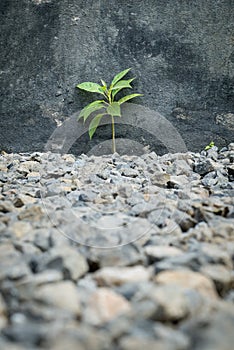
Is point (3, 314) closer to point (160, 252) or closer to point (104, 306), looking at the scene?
point (104, 306)

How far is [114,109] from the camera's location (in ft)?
7.72

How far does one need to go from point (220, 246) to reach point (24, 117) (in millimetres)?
2046

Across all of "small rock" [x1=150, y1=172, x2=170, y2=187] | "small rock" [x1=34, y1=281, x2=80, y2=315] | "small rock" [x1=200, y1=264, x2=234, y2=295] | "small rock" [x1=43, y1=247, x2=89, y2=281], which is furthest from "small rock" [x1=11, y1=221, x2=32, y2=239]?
"small rock" [x1=150, y1=172, x2=170, y2=187]

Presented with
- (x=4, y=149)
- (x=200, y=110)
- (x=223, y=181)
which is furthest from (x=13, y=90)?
(x=223, y=181)

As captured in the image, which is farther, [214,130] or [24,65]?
[24,65]

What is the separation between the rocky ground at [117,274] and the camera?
0.45m

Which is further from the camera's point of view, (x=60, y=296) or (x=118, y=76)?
(x=118, y=76)

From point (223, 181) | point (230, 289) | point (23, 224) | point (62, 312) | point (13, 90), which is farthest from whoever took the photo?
point (13, 90)

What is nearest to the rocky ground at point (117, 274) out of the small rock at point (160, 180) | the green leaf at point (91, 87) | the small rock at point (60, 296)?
the small rock at point (60, 296)

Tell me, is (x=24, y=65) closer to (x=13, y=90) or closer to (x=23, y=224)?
(x=13, y=90)

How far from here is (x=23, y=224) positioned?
845 millimetres

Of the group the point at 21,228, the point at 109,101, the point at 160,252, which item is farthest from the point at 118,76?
the point at 160,252

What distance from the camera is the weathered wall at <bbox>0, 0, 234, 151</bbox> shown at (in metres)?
2.43

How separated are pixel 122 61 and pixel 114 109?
1.29 ft
